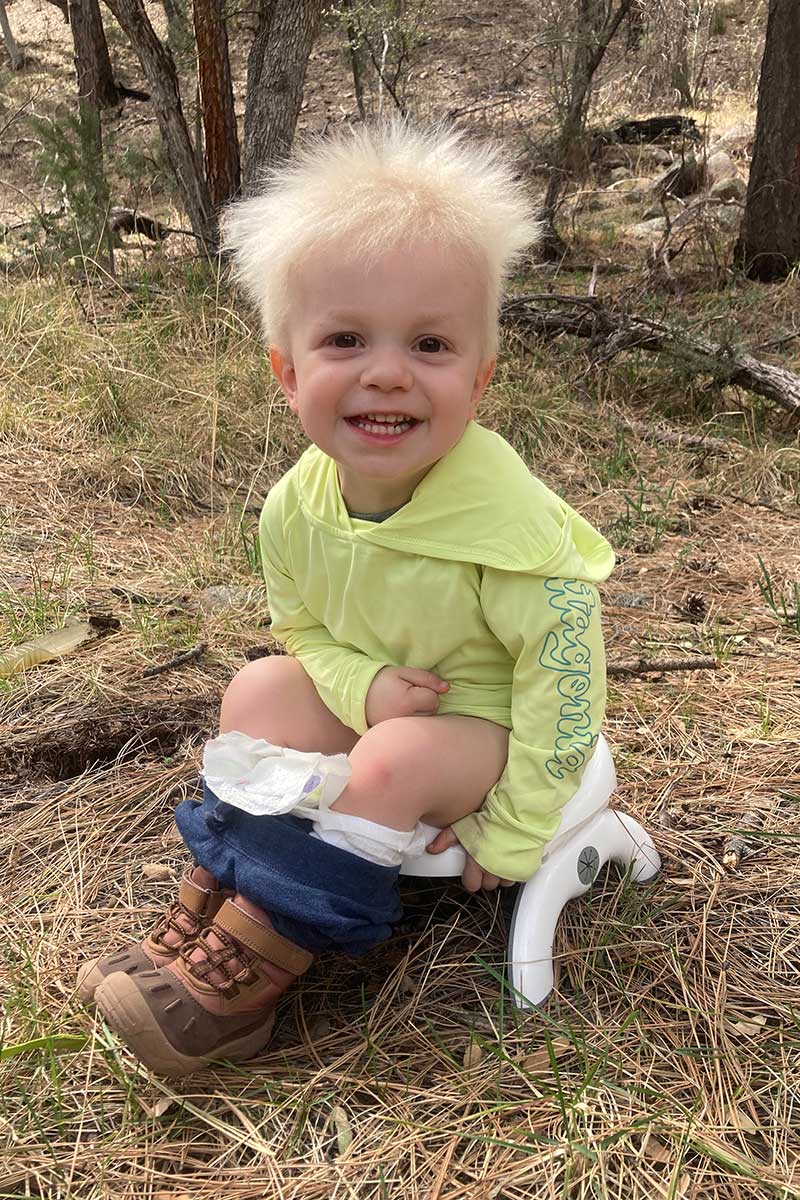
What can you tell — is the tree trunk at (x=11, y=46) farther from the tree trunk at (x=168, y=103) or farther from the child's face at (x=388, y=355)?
the child's face at (x=388, y=355)

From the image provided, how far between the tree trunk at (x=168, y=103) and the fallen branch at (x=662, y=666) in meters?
3.14

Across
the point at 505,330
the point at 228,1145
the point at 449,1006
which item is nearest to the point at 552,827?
the point at 449,1006

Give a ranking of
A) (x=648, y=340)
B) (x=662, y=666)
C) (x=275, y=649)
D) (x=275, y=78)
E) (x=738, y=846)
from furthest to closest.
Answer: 1. (x=275, y=78)
2. (x=648, y=340)
3. (x=275, y=649)
4. (x=662, y=666)
5. (x=738, y=846)

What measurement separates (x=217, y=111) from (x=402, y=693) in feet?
12.8

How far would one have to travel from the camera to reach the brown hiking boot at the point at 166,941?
55.1 inches

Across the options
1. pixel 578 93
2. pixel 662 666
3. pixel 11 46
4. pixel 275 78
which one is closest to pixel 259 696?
pixel 662 666

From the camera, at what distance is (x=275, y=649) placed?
237 cm

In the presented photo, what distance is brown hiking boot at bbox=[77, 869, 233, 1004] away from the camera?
1.40m

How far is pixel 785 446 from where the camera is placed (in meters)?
3.49

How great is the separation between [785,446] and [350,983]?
2693mm

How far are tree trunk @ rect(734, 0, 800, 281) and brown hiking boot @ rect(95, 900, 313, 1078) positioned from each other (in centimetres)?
480

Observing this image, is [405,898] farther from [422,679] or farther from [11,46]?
[11,46]

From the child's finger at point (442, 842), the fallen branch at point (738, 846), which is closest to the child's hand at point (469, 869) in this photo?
the child's finger at point (442, 842)

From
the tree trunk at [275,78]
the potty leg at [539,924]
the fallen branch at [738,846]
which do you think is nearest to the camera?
the potty leg at [539,924]
